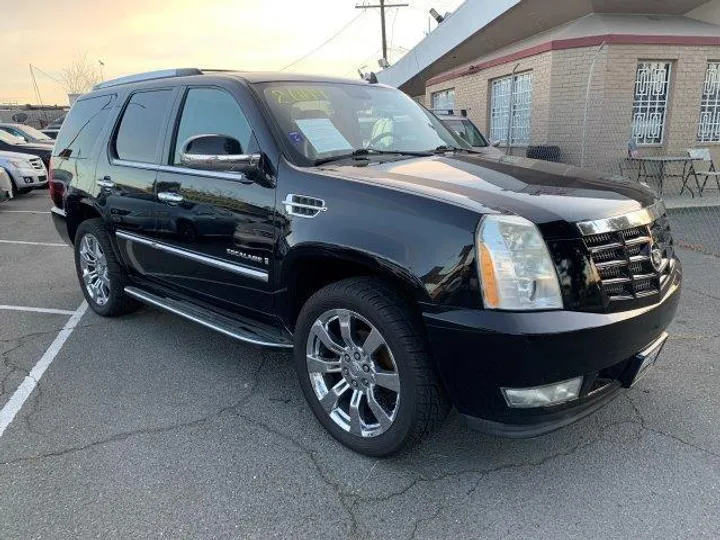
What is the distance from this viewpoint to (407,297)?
2609 millimetres

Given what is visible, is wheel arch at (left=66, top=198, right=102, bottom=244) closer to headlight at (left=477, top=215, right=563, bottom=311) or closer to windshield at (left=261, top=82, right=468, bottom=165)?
windshield at (left=261, top=82, right=468, bottom=165)

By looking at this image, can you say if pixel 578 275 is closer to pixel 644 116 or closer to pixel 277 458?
pixel 277 458

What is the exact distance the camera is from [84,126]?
4.98m

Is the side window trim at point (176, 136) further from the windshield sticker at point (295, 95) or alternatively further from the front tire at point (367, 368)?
the front tire at point (367, 368)

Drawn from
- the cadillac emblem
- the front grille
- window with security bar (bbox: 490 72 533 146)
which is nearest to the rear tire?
the front grille

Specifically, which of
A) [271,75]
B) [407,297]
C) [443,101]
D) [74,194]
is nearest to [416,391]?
[407,297]

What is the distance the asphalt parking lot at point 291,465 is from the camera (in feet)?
7.96

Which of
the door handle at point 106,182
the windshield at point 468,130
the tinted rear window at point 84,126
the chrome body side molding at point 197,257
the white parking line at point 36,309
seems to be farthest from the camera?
the windshield at point 468,130

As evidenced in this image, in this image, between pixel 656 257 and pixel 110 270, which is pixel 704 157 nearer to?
pixel 656 257

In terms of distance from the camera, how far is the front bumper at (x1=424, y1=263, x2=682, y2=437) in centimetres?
225

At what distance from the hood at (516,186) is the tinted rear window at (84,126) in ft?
9.05

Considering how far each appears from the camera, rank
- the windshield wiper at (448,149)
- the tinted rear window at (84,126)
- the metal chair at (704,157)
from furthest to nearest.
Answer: the metal chair at (704,157) < the tinted rear window at (84,126) < the windshield wiper at (448,149)

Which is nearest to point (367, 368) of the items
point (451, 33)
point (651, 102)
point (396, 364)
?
point (396, 364)

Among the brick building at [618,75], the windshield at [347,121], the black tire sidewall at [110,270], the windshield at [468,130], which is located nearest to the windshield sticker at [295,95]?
the windshield at [347,121]
